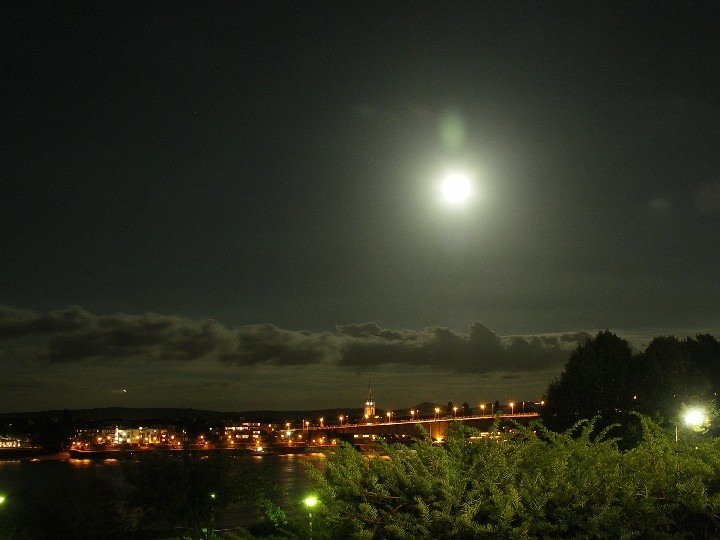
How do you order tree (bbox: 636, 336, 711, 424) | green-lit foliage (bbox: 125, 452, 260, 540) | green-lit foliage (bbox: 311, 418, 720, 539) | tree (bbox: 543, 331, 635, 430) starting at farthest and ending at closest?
tree (bbox: 636, 336, 711, 424)
tree (bbox: 543, 331, 635, 430)
green-lit foliage (bbox: 125, 452, 260, 540)
green-lit foliage (bbox: 311, 418, 720, 539)

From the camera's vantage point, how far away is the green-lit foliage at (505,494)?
859cm

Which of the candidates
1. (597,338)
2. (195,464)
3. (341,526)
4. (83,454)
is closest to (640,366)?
(597,338)

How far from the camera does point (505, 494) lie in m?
8.76

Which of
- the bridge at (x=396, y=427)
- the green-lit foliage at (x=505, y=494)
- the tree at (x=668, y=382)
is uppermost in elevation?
the tree at (x=668, y=382)

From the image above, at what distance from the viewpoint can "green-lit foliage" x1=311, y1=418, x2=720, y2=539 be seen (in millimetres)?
8586

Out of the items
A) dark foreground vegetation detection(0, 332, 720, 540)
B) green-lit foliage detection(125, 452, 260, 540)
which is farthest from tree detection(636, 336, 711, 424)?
dark foreground vegetation detection(0, 332, 720, 540)

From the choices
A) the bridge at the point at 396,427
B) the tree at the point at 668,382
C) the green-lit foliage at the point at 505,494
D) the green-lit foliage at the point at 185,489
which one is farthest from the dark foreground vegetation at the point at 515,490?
the bridge at the point at 396,427

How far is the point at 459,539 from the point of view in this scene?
8.54 m

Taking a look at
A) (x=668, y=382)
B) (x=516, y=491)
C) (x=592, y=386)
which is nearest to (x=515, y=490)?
(x=516, y=491)

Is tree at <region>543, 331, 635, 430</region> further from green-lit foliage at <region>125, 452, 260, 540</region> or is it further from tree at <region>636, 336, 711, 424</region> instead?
green-lit foliage at <region>125, 452, 260, 540</region>

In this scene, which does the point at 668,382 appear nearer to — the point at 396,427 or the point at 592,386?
the point at 592,386

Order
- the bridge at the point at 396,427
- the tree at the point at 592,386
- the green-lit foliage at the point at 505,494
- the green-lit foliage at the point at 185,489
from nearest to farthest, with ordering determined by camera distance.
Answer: the green-lit foliage at the point at 505,494 < the green-lit foliage at the point at 185,489 < the tree at the point at 592,386 < the bridge at the point at 396,427

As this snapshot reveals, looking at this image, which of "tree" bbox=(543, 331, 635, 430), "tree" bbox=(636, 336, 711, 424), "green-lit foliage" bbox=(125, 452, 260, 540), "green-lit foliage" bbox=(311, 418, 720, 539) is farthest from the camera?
"tree" bbox=(636, 336, 711, 424)

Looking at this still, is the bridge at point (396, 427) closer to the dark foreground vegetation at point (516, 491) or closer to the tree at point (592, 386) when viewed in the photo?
the tree at point (592, 386)
